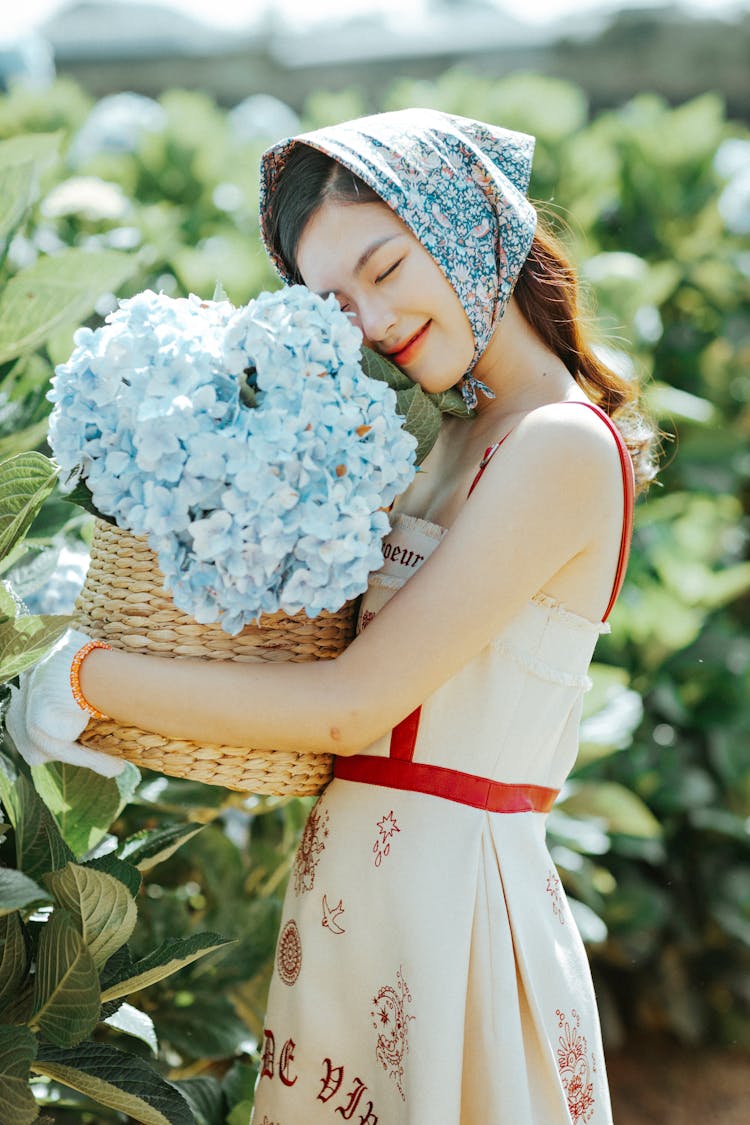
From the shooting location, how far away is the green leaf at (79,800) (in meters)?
1.68

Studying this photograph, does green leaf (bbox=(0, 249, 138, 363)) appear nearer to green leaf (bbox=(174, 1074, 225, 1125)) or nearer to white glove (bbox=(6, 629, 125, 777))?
white glove (bbox=(6, 629, 125, 777))

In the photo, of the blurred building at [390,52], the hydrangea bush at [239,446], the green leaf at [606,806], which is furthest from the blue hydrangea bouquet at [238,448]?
the blurred building at [390,52]

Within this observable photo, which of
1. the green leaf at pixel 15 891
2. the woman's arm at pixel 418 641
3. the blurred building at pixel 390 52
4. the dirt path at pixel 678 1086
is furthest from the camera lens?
the blurred building at pixel 390 52

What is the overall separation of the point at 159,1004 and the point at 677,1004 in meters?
1.90

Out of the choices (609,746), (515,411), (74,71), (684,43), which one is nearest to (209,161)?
(609,746)

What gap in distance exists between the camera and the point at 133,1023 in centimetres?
163

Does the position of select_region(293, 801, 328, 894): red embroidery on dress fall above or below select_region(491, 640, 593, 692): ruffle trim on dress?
below

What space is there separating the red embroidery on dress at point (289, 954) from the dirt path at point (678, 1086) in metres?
1.97


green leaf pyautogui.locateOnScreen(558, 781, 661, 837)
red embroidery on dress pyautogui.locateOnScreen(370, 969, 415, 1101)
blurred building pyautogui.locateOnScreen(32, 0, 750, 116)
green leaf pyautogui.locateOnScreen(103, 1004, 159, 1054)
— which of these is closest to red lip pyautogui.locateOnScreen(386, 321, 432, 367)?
red embroidery on dress pyautogui.locateOnScreen(370, 969, 415, 1101)

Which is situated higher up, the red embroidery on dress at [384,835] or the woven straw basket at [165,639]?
the woven straw basket at [165,639]

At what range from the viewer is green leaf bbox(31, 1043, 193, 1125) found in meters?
1.40

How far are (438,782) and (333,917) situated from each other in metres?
0.24

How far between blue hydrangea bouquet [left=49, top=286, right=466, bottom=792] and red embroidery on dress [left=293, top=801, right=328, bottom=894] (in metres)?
0.42

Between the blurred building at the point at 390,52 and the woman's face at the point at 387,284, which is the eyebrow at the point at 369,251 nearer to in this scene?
the woman's face at the point at 387,284
